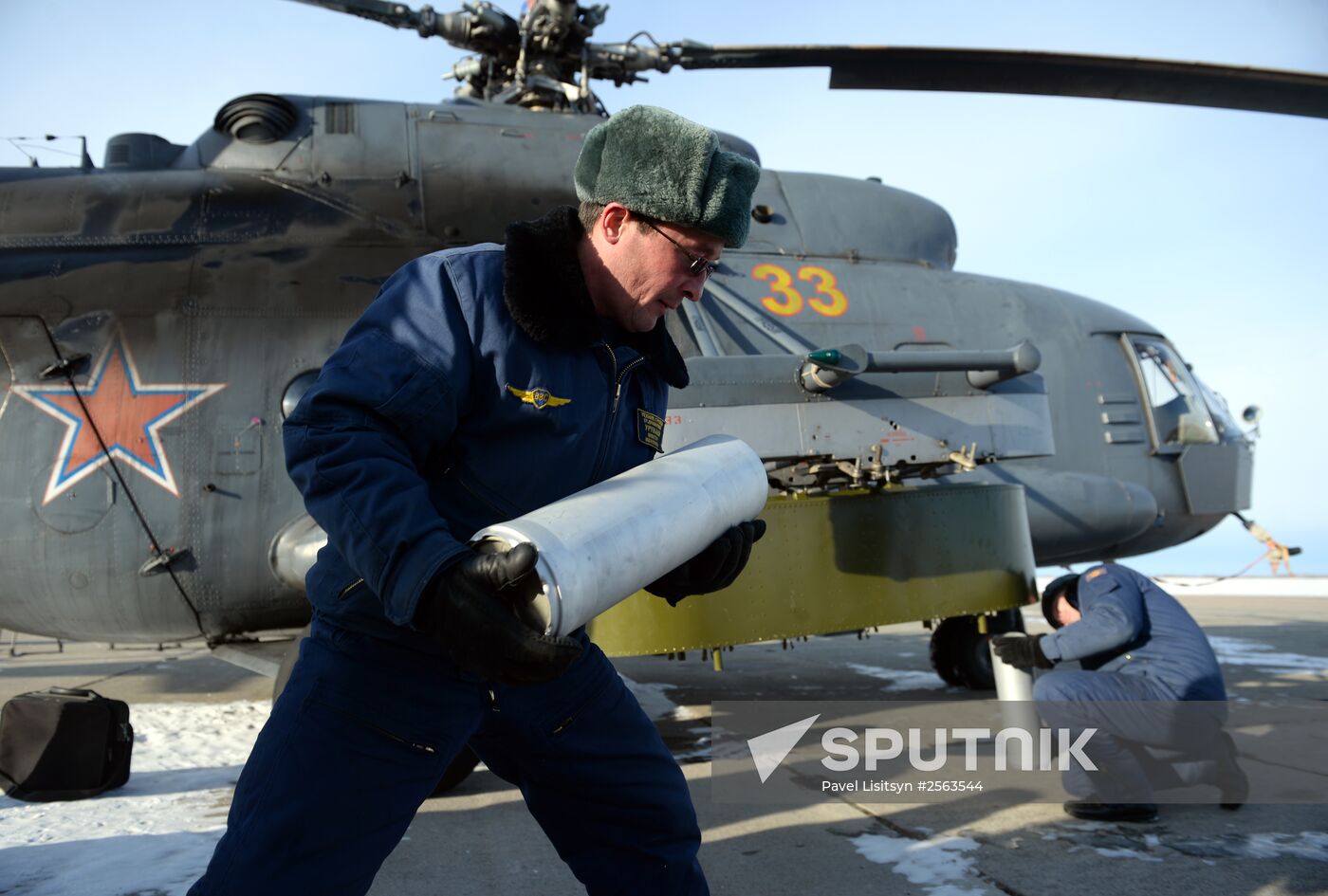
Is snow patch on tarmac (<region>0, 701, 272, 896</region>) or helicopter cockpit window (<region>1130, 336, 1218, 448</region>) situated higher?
helicopter cockpit window (<region>1130, 336, 1218, 448</region>)

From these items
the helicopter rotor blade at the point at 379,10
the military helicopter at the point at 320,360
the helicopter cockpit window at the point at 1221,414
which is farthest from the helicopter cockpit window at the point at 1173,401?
the helicopter rotor blade at the point at 379,10

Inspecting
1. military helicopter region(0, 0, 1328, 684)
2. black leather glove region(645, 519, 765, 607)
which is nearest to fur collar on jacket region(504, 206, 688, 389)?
black leather glove region(645, 519, 765, 607)

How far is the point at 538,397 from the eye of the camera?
5.52 feet

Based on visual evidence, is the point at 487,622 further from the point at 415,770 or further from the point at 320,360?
the point at 320,360

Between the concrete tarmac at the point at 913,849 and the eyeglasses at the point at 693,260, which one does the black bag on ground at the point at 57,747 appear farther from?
the eyeglasses at the point at 693,260

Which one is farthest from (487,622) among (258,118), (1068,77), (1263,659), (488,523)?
(1263,659)

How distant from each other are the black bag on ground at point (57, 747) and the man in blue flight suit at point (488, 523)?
320 centimetres

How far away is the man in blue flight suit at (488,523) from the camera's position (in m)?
1.39

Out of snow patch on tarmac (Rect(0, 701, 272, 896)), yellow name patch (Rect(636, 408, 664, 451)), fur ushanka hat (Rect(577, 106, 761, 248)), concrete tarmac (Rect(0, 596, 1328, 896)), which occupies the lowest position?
snow patch on tarmac (Rect(0, 701, 272, 896))

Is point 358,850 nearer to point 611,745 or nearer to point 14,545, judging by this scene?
point 611,745

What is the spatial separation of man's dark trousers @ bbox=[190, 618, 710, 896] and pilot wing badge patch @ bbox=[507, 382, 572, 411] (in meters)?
0.44

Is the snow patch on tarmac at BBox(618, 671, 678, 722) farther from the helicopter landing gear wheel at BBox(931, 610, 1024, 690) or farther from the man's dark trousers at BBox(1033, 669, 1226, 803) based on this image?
the man's dark trousers at BBox(1033, 669, 1226, 803)

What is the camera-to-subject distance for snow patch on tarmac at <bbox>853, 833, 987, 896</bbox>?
2979mm

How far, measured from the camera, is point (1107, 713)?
12.8ft
